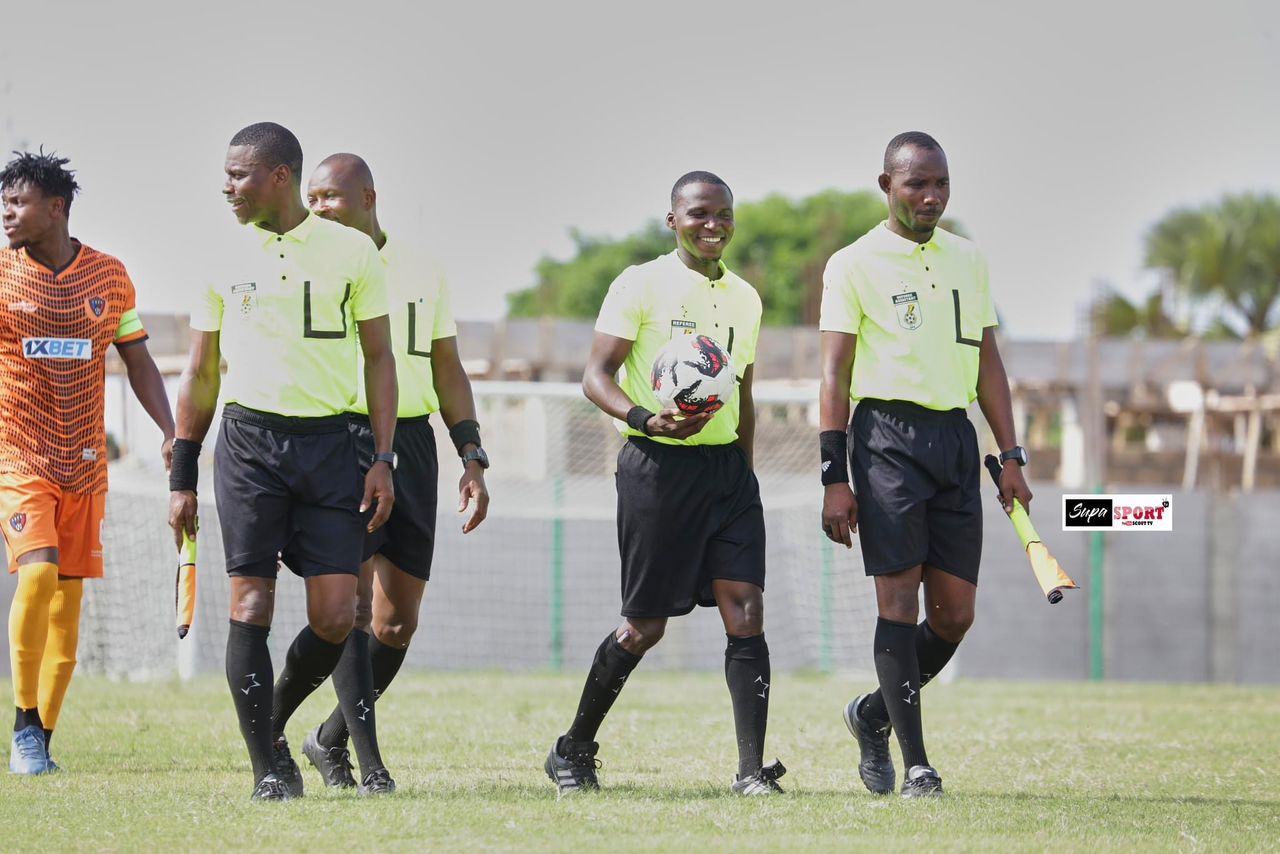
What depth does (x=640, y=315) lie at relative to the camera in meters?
6.88

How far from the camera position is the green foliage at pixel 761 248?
82.0m

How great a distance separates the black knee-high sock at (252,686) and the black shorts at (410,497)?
0.84 metres

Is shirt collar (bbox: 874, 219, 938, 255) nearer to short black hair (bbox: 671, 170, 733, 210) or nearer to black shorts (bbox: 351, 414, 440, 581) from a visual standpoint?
short black hair (bbox: 671, 170, 733, 210)

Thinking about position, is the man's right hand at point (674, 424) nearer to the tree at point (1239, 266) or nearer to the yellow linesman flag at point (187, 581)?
the yellow linesman flag at point (187, 581)

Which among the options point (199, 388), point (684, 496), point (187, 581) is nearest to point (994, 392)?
point (684, 496)

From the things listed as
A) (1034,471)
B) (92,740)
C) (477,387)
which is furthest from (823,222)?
(92,740)

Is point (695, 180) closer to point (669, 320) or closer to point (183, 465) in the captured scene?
point (669, 320)

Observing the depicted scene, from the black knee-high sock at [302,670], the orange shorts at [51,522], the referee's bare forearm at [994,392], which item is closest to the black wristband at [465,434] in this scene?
the black knee-high sock at [302,670]

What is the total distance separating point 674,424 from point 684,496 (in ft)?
1.41

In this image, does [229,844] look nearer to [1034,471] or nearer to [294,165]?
[294,165]

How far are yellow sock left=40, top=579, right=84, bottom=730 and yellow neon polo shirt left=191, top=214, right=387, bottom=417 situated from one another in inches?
84.9

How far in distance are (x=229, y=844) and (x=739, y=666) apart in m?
2.23

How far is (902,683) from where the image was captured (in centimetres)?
666

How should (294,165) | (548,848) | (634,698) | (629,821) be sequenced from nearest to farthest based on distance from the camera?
(548,848) → (629,821) → (294,165) → (634,698)
